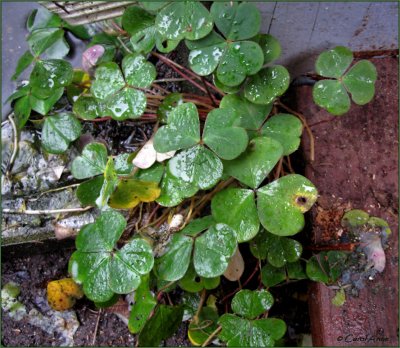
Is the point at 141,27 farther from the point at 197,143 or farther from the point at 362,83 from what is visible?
the point at 362,83

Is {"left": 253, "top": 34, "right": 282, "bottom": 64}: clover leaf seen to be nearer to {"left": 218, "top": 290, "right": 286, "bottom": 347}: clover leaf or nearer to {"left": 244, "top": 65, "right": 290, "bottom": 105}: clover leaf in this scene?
{"left": 244, "top": 65, "right": 290, "bottom": 105}: clover leaf

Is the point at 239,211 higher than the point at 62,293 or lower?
higher

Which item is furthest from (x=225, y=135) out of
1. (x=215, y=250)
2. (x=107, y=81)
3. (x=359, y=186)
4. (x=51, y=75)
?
(x=51, y=75)

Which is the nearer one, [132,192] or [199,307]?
[132,192]

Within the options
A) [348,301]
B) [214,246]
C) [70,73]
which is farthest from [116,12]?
[348,301]

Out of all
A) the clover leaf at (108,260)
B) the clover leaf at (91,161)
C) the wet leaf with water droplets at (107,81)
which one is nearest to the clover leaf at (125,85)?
the wet leaf with water droplets at (107,81)

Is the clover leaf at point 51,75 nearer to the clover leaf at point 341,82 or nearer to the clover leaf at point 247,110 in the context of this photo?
the clover leaf at point 247,110
